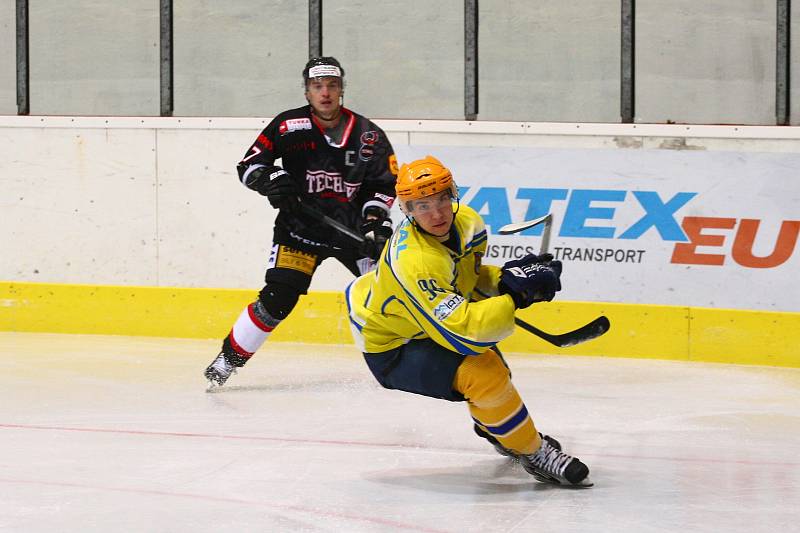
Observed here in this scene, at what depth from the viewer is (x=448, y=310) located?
9.56 feet

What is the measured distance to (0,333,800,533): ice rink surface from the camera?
117 inches

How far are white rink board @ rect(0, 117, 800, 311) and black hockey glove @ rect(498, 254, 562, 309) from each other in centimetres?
273

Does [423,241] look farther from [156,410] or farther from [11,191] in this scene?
[11,191]

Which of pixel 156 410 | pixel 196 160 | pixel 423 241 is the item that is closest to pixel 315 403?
pixel 156 410

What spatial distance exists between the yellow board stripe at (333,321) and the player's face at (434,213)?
2703 millimetres

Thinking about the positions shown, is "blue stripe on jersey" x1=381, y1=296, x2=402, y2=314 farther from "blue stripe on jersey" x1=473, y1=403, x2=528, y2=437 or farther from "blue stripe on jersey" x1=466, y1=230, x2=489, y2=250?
"blue stripe on jersey" x1=473, y1=403, x2=528, y2=437

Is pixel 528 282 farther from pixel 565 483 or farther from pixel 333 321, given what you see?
pixel 333 321

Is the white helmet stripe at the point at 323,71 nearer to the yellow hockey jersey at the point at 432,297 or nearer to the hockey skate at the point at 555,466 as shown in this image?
the yellow hockey jersey at the point at 432,297

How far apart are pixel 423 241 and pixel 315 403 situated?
1.63 metres

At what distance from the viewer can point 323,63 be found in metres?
4.59

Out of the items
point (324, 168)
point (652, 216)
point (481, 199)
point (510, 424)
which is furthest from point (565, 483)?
point (481, 199)

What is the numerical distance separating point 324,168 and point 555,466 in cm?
195

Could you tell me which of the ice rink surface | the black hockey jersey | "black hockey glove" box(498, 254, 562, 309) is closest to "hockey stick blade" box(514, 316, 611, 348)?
"black hockey glove" box(498, 254, 562, 309)

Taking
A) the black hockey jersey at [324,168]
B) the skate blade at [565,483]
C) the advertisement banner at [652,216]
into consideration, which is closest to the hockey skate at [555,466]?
the skate blade at [565,483]
